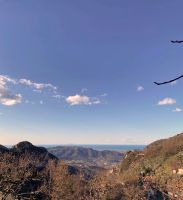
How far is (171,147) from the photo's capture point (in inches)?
6969

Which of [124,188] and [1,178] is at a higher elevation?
[1,178]

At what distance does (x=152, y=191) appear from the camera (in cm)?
10769

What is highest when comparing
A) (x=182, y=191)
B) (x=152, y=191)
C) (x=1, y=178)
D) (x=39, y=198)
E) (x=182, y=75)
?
(x=182, y=75)

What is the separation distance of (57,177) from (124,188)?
2586 cm

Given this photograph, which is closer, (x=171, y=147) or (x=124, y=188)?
(x=124, y=188)

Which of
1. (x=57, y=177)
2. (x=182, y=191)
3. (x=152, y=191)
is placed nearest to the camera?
(x=182, y=191)

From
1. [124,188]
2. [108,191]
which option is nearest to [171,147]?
[124,188]

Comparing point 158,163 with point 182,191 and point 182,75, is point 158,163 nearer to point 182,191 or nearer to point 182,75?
point 182,191

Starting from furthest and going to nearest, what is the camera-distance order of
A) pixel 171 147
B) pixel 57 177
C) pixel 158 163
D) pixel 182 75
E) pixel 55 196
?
pixel 171 147 → pixel 158 163 → pixel 57 177 → pixel 55 196 → pixel 182 75

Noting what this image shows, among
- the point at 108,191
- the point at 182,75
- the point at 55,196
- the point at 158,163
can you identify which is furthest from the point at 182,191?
the point at 158,163

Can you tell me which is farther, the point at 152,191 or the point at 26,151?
the point at 26,151

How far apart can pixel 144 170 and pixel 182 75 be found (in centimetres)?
14425

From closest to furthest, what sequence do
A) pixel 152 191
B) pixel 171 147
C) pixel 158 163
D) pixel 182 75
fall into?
pixel 182 75
pixel 152 191
pixel 158 163
pixel 171 147

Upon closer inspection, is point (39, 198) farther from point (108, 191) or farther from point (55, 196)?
point (108, 191)
